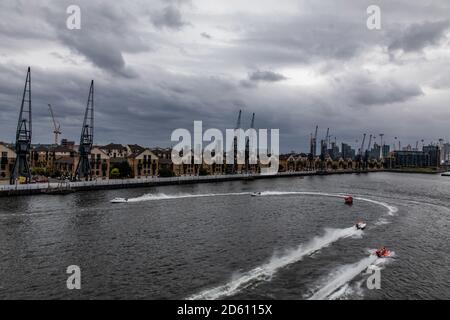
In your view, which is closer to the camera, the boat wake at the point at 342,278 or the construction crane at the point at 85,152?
the boat wake at the point at 342,278

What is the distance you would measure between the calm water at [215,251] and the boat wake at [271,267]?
0.35 ft

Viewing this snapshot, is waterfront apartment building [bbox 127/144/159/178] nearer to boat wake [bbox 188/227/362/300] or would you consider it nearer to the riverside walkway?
the riverside walkway

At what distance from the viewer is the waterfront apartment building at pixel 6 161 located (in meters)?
105

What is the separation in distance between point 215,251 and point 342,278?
1472 centimetres

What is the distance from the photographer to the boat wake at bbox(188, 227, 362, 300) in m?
28.4

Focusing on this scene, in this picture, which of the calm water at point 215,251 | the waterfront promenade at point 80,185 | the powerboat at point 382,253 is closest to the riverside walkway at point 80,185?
the waterfront promenade at point 80,185

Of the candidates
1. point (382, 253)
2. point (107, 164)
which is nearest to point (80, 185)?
point (107, 164)

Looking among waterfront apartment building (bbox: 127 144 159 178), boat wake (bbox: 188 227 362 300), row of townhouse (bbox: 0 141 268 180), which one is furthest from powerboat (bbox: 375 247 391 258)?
waterfront apartment building (bbox: 127 144 159 178)

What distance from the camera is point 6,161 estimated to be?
348 ft

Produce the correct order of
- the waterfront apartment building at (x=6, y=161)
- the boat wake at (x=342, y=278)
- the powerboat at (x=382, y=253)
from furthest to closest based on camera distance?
the waterfront apartment building at (x=6, y=161) → the powerboat at (x=382, y=253) → the boat wake at (x=342, y=278)

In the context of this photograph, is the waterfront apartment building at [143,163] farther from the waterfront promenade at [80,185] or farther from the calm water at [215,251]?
the calm water at [215,251]

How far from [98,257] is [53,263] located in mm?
4442
